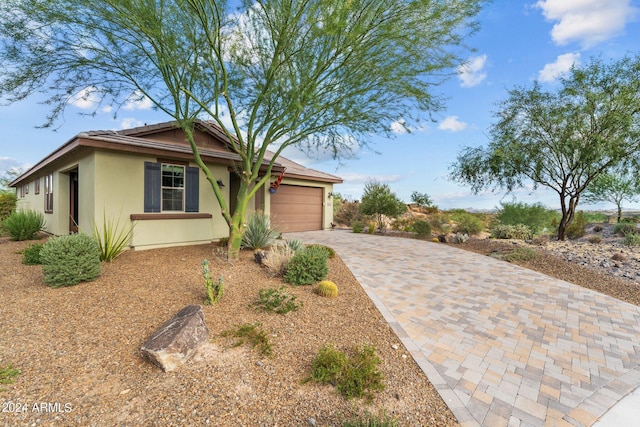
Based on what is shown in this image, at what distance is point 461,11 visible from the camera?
19.3 ft

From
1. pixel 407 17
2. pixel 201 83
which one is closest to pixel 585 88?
pixel 407 17

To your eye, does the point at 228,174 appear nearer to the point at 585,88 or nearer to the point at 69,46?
the point at 69,46

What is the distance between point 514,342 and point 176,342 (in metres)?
3.96

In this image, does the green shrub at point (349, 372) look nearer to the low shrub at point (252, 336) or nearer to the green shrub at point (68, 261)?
the low shrub at point (252, 336)

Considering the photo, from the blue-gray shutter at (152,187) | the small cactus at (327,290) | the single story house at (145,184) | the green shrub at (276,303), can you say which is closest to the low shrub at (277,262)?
the small cactus at (327,290)

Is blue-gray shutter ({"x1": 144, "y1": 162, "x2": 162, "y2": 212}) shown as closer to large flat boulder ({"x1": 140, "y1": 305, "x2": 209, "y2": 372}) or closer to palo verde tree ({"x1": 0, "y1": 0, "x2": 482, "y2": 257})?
palo verde tree ({"x1": 0, "y1": 0, "x2": 482, "y2": 257})

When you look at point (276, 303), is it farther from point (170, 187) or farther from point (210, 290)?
point (170, 187)

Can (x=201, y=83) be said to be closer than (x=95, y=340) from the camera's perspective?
No

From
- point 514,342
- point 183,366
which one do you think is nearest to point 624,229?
point 514,342

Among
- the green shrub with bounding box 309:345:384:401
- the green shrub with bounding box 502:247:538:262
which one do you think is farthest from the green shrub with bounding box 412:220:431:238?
the green shrub with bounding box 309:345:384:401

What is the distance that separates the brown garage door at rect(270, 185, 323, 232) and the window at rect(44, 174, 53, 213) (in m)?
8.73

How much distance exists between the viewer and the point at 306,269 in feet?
17.0

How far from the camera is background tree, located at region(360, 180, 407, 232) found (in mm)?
14039

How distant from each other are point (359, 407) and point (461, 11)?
289 inches
